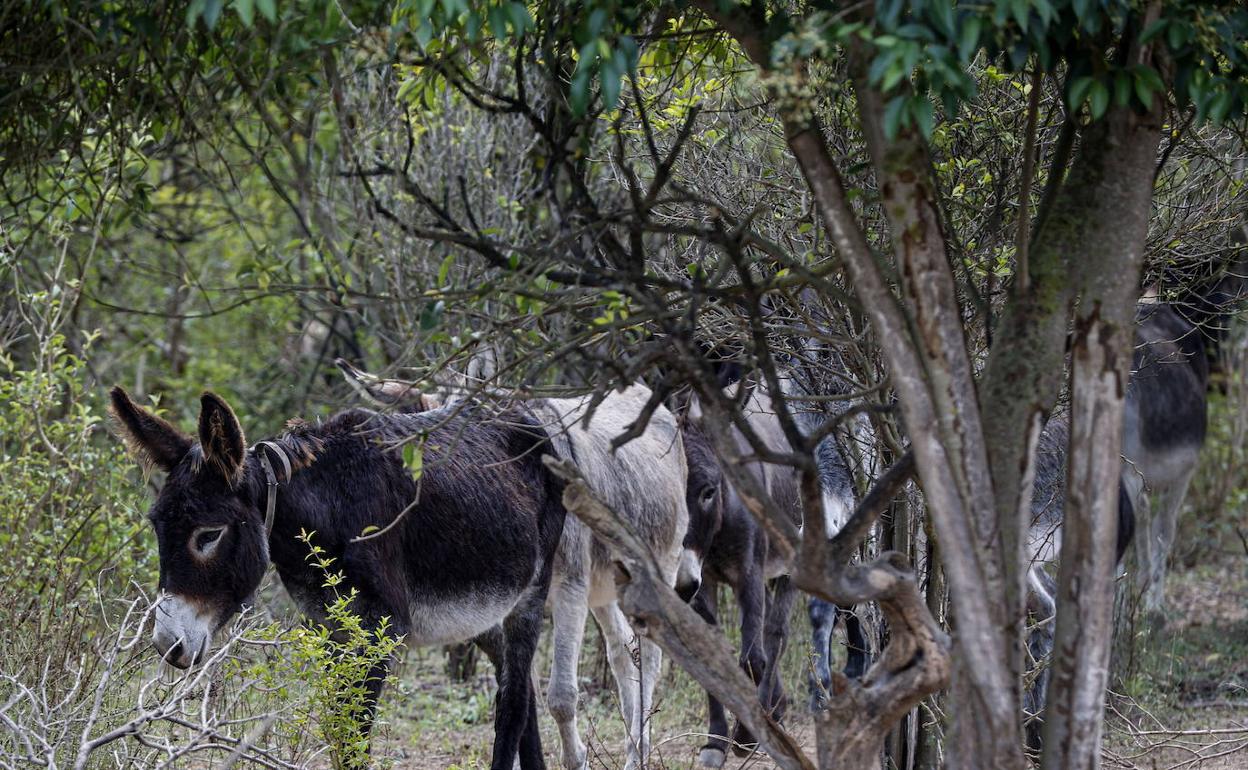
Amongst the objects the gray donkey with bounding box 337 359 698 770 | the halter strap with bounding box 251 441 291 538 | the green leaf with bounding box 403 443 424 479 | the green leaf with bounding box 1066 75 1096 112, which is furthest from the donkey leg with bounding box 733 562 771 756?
the green leaf with bounding box 1066 75 1096 112

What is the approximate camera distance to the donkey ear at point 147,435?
5082 mm

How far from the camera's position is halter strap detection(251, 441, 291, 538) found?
5270 mm

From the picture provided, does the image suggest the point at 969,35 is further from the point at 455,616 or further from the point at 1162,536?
the point at 1162,536

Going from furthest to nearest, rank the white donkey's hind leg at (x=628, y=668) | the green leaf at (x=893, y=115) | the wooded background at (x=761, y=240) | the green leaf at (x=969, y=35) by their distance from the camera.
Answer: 1. the white donkey's hind leg at (x=628, y=668)
2. the wooded background at (x=761, y=240)
3. the green leaf at (x=893, y=115)
4. the green leaf at (x=969, y=35)

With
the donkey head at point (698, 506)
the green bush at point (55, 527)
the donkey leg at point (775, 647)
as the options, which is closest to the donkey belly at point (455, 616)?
the green bush at point (55, 527)

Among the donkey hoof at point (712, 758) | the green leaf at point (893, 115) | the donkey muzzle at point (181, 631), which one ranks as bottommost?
the donkey hoof at point (712, 758)

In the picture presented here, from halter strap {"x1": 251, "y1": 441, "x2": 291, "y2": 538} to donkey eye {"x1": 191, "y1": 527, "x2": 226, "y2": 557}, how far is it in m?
0.19

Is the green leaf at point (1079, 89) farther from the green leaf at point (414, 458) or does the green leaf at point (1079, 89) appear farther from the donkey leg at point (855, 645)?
Result: the donkey leg at point (855, 645)

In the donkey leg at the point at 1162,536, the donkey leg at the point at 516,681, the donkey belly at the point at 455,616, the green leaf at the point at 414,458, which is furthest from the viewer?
the donkey leg at the point at 1162,536

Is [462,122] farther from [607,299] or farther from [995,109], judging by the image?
[607,299]

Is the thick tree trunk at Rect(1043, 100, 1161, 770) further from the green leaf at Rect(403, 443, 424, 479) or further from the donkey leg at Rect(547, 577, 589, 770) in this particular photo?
the donkey leg at Rect(547, 577, 589, 770)

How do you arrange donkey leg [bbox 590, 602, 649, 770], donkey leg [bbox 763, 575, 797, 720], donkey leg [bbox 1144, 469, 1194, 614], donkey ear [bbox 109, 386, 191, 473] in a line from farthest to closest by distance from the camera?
donkey leg [bbox 1144, 469, 1194, 614] → donkey leg [bbox 763, 575, 797, 720] → donkey leg [bbox 590, 602, 649, 770] → donkey ear [bbox 109, 386, 191, 473]

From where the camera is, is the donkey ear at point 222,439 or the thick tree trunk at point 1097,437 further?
the donkey ear at point 222,439

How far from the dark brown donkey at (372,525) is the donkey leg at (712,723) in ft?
2.80
